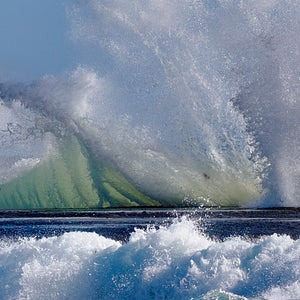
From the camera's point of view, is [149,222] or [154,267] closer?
[154,267]

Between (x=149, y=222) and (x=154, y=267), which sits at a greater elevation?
(x=149, y=222)

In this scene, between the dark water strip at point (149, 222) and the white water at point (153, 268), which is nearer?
the white water at point (153, 268)

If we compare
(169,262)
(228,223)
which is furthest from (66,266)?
(228,223)

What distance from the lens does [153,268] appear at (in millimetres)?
22500

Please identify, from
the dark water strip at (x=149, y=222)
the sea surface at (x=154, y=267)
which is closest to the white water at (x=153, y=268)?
the sea surface at (x=154, y=267)

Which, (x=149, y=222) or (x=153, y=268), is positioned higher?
(x=149, y=222)

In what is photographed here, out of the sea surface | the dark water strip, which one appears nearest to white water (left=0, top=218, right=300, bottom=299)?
the sea surface

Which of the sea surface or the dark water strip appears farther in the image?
the dark water strip

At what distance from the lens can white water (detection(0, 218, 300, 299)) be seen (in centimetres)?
2089

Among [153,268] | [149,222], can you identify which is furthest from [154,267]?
[149,222]

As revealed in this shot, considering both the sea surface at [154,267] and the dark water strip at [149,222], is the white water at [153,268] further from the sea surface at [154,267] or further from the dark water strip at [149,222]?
the dark water strip at [149,222]

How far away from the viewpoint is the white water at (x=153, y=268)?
822 inches

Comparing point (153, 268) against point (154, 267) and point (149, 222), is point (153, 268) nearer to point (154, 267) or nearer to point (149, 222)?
point (154, 267)

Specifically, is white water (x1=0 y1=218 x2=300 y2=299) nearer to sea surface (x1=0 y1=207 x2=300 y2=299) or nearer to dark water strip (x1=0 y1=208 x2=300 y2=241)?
sea surface (x1=0 y1=207 x2=300 y2=299)
